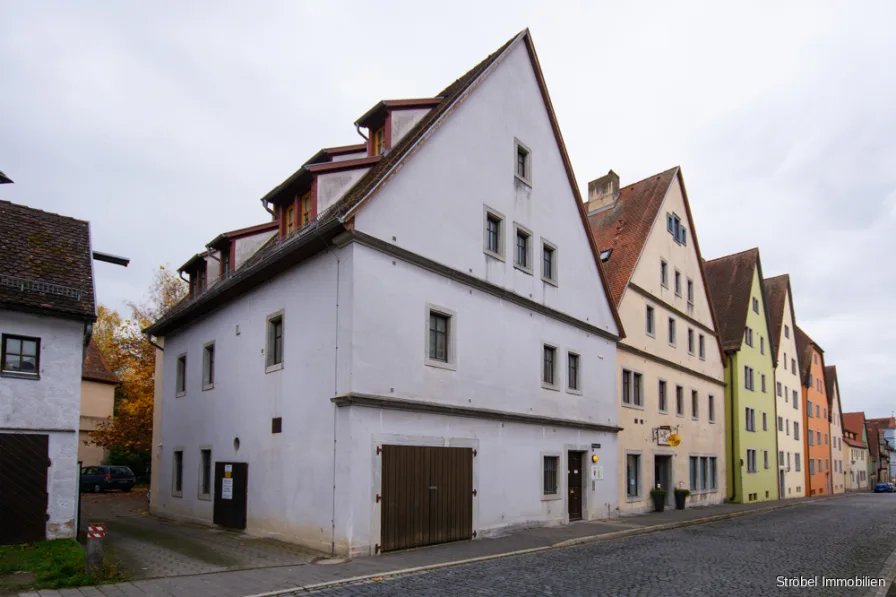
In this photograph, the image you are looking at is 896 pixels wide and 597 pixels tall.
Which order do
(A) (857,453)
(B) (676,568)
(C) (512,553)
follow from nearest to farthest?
(B) (676,568) → (C) (512,553) → (A) (857,453)

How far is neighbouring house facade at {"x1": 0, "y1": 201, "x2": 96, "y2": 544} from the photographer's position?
14680 mm

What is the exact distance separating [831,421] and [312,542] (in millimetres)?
63416

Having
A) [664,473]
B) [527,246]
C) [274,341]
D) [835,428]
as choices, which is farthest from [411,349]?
[835,428]

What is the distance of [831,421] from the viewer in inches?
2616

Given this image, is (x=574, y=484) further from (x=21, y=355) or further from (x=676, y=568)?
(x=21, y=355)

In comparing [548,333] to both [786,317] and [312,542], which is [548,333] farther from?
[786,317]

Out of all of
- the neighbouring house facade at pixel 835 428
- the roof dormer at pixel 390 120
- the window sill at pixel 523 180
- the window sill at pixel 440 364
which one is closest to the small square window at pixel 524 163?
the window sill at pixel 523 180

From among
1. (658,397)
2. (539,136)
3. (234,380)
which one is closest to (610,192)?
(658,397)

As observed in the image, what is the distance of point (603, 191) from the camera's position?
1425 inches

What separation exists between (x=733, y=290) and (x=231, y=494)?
32.7m

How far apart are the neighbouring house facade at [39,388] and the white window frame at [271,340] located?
4.07m

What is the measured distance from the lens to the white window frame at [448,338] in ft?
55.5

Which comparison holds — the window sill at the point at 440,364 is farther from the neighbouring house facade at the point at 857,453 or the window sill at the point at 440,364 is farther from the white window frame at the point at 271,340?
the neighbouring house facade at the point at 857,453

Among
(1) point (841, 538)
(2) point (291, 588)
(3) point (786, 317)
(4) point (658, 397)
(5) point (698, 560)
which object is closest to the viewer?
(2) point (291, 588)
